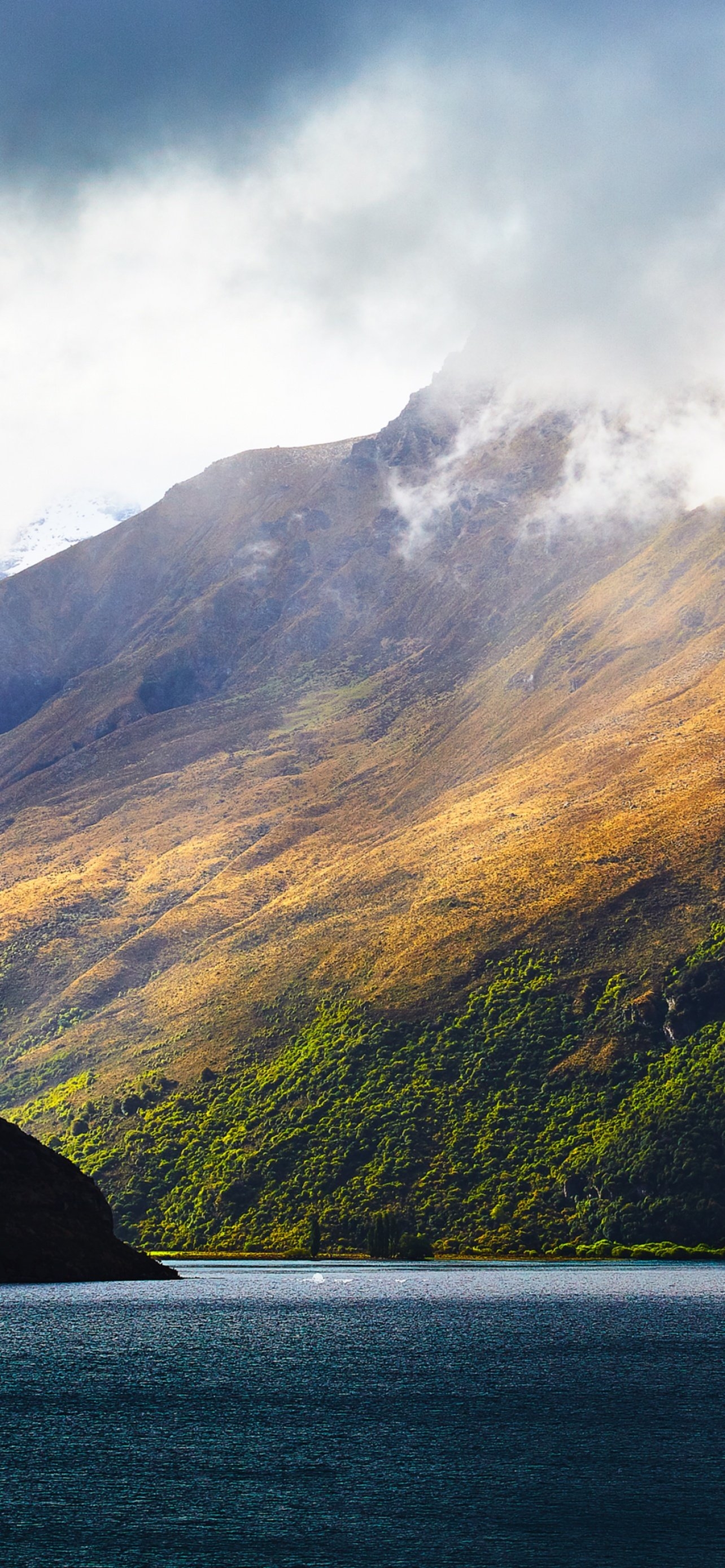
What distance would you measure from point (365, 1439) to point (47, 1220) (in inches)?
3079

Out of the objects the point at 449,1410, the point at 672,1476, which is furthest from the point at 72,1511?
the point at 449,1410

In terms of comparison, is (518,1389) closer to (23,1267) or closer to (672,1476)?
(672,1476)

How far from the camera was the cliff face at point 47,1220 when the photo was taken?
146 metres

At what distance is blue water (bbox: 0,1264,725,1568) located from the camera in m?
56.2

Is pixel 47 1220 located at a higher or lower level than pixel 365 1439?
higher

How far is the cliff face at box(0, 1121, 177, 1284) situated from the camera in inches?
5763

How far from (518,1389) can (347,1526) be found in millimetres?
40824

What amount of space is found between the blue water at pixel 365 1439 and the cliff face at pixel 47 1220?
18.0 feet

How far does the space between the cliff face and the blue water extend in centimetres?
548

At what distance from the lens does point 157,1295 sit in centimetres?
16850

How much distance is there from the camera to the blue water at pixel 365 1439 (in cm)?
5616

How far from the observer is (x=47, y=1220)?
491 ft

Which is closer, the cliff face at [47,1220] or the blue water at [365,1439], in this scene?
the blue water at [365,1439]

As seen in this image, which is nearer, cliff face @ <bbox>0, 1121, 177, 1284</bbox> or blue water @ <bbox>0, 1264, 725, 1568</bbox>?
blue water @ <bbox>0, 1264, 725, 1568</bbox>
